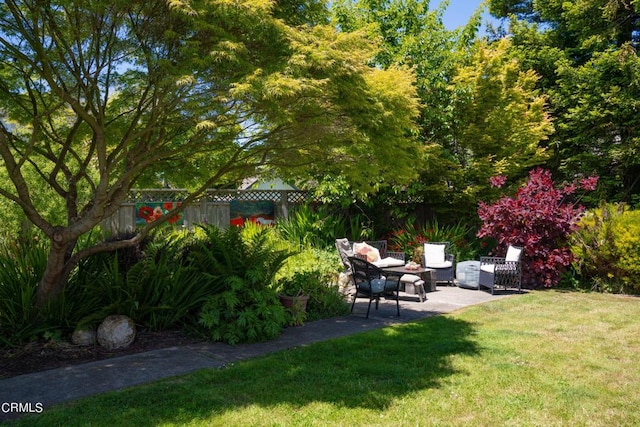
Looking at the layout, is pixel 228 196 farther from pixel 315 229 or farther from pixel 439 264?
pixel 439 264

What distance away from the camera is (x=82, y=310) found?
236 inches

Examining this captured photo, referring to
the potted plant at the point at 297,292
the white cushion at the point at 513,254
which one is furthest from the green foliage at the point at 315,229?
the potted plant at the point at 297,292

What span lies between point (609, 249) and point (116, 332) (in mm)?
8929

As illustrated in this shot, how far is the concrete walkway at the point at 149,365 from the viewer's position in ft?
14.1

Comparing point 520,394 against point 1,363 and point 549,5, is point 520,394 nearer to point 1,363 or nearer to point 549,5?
point 1,363

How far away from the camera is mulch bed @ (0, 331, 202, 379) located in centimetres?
502

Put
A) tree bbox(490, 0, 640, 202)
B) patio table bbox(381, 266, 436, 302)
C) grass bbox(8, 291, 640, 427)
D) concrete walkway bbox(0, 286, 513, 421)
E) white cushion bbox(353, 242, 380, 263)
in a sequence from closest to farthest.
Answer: grass bbox(8, 291, 640, 427) → concrete walkway bbox(0, 286, 513, 421) → patio table bbox(381, 266, 436, 302) → white cushion bbox(353, 242, 380, 263) → tree bbox(490, 0, 640, 202)

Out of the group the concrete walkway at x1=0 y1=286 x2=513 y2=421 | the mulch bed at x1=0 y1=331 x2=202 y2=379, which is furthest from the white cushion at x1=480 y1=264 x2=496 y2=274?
the mulch bed at x1=0 y1=331 x2=202 y2=379

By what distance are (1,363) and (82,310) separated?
1.05m

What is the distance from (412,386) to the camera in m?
4.55

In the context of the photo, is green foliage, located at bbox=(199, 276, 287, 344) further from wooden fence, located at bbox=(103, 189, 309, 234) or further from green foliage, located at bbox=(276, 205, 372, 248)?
green foliage, located at bbox=(276, 205, 372, 248)

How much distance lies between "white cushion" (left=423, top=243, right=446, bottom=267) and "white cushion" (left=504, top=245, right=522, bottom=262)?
4.42 ft

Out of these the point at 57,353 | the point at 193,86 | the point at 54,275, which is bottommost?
the point at 57,353

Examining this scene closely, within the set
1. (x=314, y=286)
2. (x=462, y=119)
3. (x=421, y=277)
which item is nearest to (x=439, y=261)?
(x=421, y=277)
